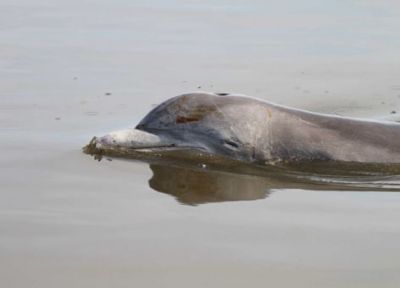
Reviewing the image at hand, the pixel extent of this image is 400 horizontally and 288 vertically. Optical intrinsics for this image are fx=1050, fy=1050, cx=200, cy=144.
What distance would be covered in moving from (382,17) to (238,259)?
842 cm

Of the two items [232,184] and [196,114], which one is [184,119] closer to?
[196,114]

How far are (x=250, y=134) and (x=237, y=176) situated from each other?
1.78ft

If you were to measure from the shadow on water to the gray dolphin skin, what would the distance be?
3.1 inches

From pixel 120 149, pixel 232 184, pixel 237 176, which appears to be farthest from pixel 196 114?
pixel 232 184

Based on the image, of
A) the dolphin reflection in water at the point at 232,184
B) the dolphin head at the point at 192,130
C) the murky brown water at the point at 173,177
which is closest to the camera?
the murky brown water at the point at 173,177

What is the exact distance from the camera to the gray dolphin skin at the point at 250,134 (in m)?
6.26

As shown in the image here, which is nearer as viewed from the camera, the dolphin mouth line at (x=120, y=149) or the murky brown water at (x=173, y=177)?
the murky brown water at (x=173, y=177)

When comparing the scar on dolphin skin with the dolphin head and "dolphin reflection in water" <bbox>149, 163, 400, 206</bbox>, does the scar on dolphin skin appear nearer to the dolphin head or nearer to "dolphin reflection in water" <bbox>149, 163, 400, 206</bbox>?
the dolphin head

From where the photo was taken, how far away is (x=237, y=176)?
19.1 feet

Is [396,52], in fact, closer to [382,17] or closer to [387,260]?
[382,17]

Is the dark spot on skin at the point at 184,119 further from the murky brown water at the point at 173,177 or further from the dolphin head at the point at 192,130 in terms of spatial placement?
the murky brown water at the point at 173,177

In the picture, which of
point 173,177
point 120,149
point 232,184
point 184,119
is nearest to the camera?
point 232,184

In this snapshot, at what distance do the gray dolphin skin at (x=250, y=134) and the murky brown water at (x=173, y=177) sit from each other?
1.11 ft

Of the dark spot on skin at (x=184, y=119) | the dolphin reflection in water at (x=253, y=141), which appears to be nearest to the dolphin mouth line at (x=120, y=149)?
the dolphin reflection in water at (x=253, y=141)
